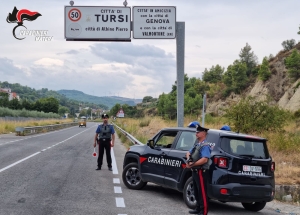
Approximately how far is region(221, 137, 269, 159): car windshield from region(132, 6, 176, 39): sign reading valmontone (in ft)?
36.4

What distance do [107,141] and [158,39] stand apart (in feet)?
20.8

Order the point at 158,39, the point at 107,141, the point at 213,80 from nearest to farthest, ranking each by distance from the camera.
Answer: the point at 107,141 < the point at 158,39 < the point at 213,80

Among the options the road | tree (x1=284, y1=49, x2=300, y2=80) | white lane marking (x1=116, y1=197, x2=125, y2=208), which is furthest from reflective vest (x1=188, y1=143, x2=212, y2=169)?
tree (x1=284, y1=49, x2=300, y2=80)

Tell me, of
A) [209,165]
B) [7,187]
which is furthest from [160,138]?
[7,187]

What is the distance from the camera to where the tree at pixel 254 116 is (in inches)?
904

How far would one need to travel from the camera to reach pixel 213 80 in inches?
4779

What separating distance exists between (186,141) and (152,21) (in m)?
10.6

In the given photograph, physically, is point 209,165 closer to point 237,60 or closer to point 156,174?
point 156,174

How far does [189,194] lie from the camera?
9.29m

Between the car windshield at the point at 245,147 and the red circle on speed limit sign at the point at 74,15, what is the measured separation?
12659 millimetres

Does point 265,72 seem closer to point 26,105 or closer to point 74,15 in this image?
point 74,15

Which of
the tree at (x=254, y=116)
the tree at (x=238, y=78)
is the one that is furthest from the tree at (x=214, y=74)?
the tree at (x=254, y=116)

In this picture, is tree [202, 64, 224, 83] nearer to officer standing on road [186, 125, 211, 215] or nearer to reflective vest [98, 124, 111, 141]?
reflective vest [98, 124, 111, 141]

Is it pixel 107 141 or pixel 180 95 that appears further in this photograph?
pixel 180 95
